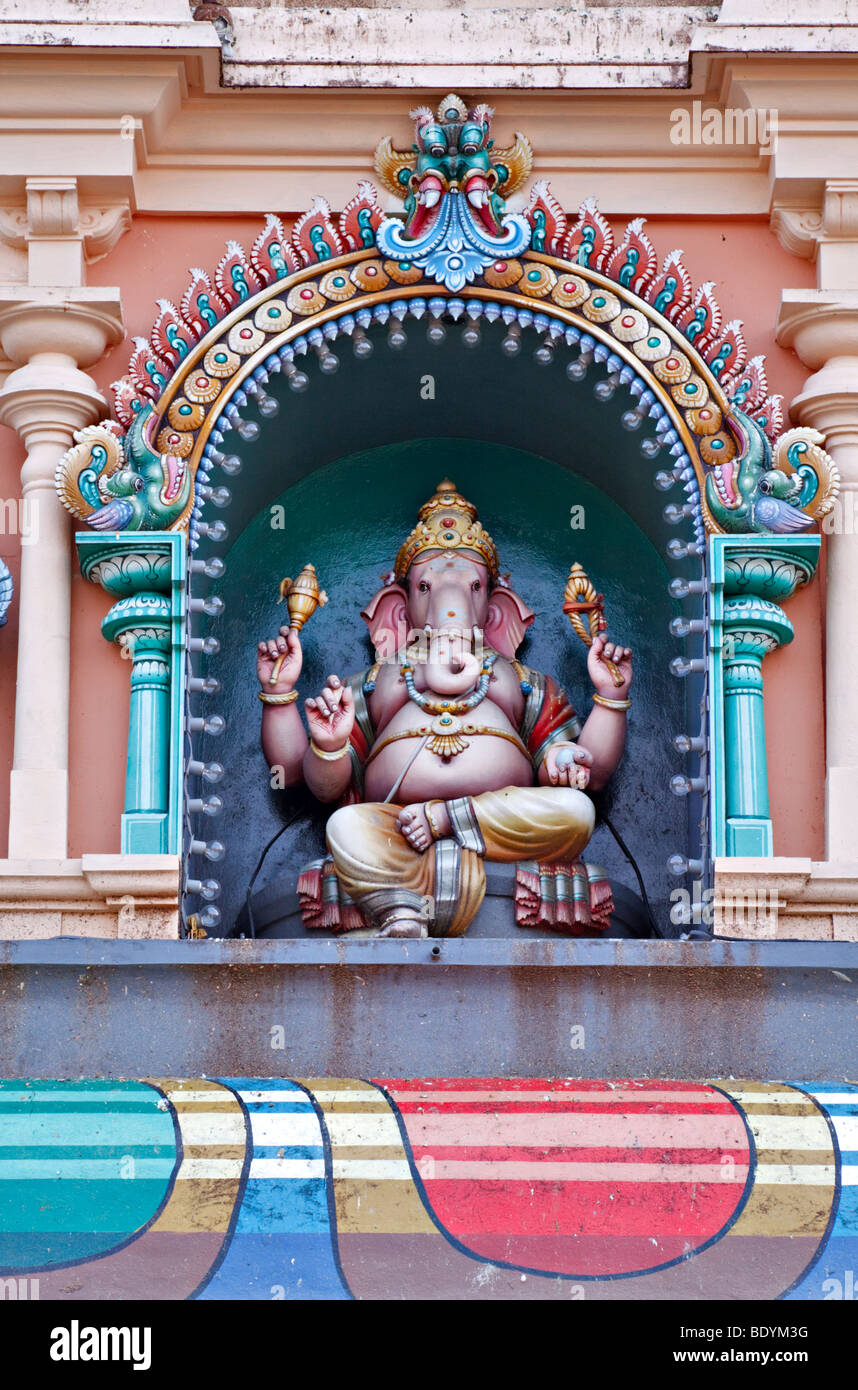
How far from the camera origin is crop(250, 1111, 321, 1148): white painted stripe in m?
7.00

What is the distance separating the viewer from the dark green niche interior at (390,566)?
353 inches

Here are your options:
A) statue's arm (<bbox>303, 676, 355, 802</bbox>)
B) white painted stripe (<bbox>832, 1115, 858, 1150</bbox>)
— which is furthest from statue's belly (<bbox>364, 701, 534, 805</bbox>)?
white painted stripe (<bbox>832, 1115, 858, 1150</bbox>)

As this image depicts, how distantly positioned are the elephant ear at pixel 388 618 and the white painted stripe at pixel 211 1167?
2.54 meters

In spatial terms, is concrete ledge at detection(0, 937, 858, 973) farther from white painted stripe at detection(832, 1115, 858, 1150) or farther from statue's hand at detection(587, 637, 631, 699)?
statue's hand at detection(587, 637, 631, 699)

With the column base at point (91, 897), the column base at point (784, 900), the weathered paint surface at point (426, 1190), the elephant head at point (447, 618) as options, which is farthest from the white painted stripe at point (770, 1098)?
the elephant head at point (447, 618)

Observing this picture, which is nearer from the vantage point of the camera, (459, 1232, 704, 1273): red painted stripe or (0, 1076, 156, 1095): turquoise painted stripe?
(459, 1232, 704, 1273): red painted stripe

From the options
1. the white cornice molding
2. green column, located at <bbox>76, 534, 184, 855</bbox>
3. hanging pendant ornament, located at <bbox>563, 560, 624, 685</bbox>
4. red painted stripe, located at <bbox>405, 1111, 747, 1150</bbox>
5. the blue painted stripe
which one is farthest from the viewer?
hanging pendant ornament, located at <bbox>563, 560, 624, 685</bbox>

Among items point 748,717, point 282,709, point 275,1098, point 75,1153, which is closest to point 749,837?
point 748,717

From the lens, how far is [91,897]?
25.9 ft

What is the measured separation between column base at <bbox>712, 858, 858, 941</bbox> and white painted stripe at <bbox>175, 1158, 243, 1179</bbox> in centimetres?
180

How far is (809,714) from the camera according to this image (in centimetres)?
821

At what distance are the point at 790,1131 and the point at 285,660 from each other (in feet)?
8.24

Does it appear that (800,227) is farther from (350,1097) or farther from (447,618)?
(350,1097)

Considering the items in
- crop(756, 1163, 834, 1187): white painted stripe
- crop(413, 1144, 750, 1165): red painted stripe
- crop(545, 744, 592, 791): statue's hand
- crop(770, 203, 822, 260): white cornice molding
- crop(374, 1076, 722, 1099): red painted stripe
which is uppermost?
crop(770, 203, 822, 260): white cornice molding
